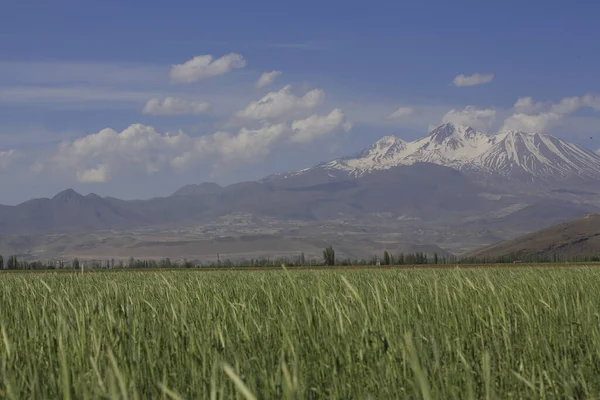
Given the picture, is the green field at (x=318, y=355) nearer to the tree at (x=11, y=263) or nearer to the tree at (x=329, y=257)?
Result: the tree at (x=329, y=257)

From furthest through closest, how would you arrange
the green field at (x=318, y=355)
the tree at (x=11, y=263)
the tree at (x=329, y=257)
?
the tree at (x=329, y=257)
the tree at (x=11, y=263)
the green field at (x=318, y=355)

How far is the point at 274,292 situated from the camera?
1186 cm

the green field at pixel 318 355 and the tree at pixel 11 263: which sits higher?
the tree at pixel 11 263

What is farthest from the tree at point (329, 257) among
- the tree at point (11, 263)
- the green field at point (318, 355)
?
the green field at point (318, 355)

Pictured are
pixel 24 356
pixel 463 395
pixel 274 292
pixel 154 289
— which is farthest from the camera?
pixel 154 289

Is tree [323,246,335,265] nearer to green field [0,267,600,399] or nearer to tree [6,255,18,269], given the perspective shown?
tree [6,255,18,269]

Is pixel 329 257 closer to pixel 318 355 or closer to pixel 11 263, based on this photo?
pixel 11 263

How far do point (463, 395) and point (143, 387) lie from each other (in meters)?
2.31

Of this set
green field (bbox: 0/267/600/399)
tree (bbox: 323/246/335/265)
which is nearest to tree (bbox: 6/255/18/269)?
tree (bbox: 323/246/335/265)

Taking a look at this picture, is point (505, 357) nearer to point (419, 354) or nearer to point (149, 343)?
point (419, 354)

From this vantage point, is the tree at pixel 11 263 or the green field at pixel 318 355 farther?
the tree at pixel 11 263

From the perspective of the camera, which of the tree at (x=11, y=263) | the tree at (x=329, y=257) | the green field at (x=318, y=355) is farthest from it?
the tree at (x=329, y=257)

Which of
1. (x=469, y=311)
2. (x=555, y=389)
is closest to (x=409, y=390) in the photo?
(x=555, y=389)

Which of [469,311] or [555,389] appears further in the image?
[469,311]
